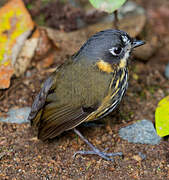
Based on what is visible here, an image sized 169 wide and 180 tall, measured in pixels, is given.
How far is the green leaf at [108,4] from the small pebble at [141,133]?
1.40 metres

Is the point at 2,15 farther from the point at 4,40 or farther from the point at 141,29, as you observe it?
the point at 141,29

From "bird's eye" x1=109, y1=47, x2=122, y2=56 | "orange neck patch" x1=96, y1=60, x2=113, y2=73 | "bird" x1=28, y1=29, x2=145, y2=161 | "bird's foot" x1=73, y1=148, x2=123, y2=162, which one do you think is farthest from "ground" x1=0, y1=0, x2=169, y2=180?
"bird's eye" x1=109, y1=47, x2=122, y2=56

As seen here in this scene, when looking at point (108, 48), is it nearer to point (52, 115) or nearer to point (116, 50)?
point (116, 50)

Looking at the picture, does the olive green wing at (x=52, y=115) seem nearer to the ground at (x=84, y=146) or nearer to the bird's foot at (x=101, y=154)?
the ground at (x=84, y=146)

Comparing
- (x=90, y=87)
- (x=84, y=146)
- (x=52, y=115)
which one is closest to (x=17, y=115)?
(x=52, y=115)

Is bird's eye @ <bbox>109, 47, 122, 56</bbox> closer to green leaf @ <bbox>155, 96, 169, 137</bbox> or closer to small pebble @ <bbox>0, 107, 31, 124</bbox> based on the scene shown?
green leaf @ <bbox>155, 96, 169, 137</bbox>

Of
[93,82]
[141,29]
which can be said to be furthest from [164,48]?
[93,82]

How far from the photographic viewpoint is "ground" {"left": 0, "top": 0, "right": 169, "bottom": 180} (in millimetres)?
3471

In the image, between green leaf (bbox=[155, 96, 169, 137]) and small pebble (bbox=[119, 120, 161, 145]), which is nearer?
green leaf (bbox=[155, 96, 169, 137])

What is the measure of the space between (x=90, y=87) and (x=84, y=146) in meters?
0.76

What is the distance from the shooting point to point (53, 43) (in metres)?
4.85

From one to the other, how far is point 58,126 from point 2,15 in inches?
81.1

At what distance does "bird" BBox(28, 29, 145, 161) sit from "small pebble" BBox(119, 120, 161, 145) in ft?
1.01

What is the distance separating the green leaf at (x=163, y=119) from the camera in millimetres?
3643
